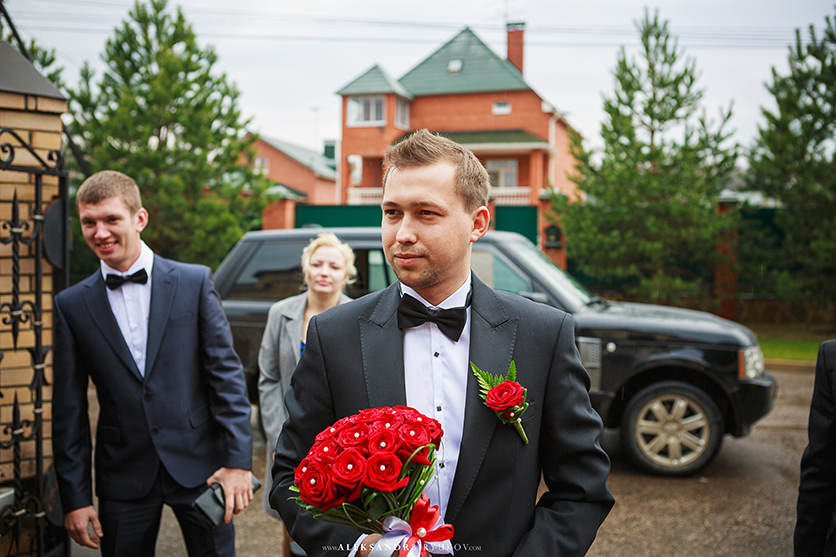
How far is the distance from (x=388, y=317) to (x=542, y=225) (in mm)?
18131

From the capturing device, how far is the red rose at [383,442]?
1.49 m

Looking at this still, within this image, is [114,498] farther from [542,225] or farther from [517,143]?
[517,143]

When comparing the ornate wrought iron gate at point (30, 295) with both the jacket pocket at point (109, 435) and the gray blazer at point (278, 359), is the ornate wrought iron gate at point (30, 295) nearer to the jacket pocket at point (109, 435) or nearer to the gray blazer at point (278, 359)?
the jacket pocket at point (109, 435)

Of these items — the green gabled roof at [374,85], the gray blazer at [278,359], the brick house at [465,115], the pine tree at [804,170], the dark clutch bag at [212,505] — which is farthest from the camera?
the green gabled roof at [374,85]

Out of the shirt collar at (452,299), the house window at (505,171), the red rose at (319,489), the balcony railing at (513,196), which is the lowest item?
the red rose at (319,489)

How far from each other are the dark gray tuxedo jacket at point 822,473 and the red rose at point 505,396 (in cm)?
128

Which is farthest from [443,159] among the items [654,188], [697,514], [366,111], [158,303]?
[366,111]

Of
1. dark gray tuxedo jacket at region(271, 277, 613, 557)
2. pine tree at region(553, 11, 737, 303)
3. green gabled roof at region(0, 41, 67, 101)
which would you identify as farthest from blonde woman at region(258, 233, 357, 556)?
pine tree at region(553, 11, 737, 303)

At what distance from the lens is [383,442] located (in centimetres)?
151

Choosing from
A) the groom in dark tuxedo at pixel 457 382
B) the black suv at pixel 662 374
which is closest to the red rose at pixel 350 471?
the groom in dark tuxedo at pixel 457 382

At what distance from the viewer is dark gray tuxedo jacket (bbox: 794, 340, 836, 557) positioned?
91.7 inches

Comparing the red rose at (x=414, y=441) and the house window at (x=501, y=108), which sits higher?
the house window at (x=501, y=108)

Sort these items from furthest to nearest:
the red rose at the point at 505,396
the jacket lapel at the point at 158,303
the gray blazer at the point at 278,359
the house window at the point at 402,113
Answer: the house window at the point at 402,113 → the gray blazer at the point at 278,359 → the jacket lapel at the point at 158,303 → the red rose at the point at 505,396

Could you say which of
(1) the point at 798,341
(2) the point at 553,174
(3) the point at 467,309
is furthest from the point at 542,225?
(3) the point at 467,309
